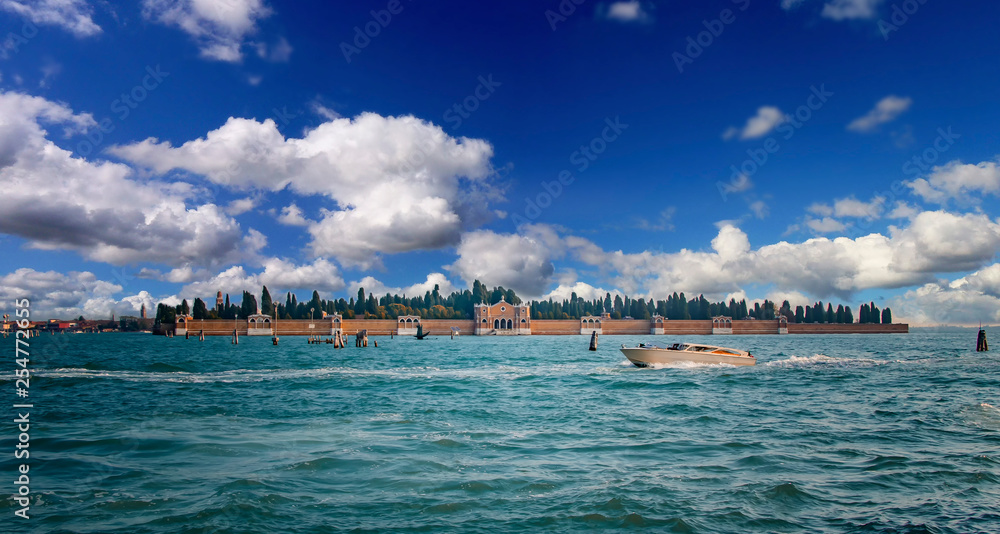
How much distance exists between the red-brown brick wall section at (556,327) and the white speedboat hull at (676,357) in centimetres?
9574

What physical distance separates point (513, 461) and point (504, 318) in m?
117

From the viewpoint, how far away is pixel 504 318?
12550 cm

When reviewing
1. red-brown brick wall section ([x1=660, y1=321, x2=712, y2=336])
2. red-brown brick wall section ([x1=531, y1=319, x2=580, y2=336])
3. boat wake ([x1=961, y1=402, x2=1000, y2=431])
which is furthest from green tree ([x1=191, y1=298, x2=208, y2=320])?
boat wake ([x1=961, y1=402, x2=1000, y2=431])

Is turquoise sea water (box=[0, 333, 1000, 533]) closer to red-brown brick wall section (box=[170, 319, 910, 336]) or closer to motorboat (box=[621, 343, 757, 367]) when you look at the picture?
motorboat (box=[621, 343, 757, 367])

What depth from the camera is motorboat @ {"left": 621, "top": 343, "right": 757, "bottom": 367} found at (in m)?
26.6

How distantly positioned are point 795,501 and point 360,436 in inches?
290

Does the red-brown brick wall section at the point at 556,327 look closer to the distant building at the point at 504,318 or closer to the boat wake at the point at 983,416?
the distant building at the point at 504,318

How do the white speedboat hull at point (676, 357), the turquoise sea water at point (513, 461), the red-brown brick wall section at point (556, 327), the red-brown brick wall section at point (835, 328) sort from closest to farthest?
the turquoise sea water at point (513, 461)
the white speedboat hull at point (676, 357)
the red-brown brick wall section at point (556, 327)
the red-brown brick wall section at point (835, 328)

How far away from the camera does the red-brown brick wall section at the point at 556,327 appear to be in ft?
388

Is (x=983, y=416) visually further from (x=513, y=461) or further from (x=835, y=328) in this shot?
(x=835, y=328)

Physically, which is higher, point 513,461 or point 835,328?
point 513,461

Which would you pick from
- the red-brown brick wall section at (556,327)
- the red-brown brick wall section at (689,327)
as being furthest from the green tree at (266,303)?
the red-brown brick wall section at (689,327)

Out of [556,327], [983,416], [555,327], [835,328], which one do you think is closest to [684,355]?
[983,416]

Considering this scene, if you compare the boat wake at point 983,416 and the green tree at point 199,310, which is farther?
the green tree at point 199,310
